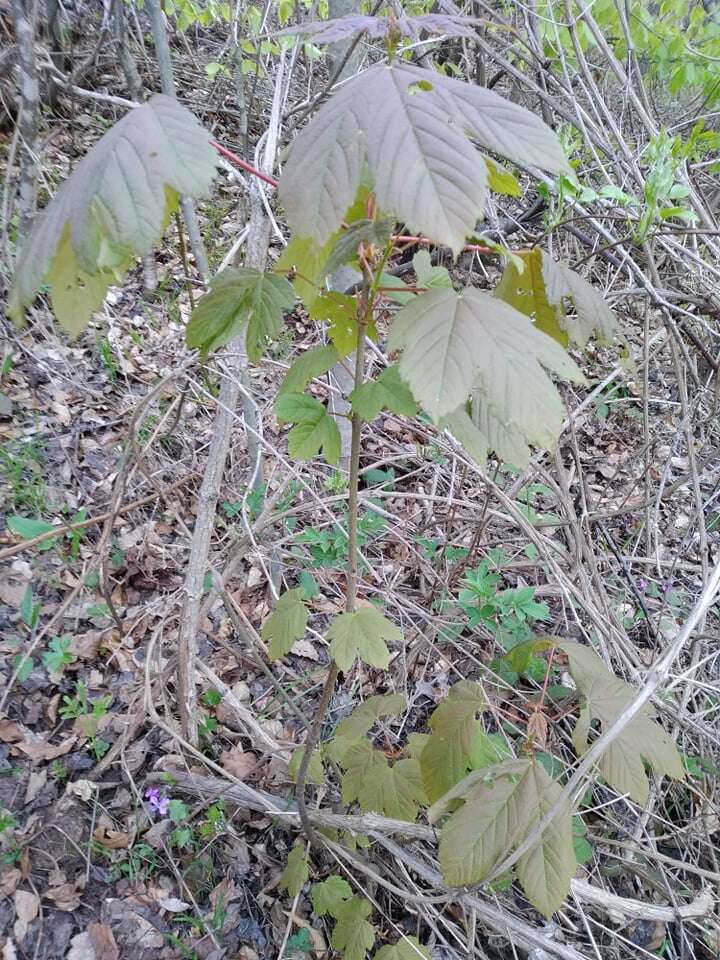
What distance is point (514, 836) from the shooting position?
1018 millimetres

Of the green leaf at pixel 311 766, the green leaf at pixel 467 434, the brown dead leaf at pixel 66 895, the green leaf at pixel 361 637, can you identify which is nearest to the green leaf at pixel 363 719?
the green leaf at pixel 311 766

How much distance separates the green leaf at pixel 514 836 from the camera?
1.00 meters

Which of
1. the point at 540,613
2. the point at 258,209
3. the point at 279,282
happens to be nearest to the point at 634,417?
the point at 540,613

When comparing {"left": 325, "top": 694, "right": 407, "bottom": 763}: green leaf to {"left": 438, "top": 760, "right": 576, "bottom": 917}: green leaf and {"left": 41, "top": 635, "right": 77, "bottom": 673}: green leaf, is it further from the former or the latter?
{"left": 41, "top": 635, "right": 77, "bottom": 673}: green leaf

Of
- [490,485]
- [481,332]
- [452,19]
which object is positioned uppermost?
[452,19]

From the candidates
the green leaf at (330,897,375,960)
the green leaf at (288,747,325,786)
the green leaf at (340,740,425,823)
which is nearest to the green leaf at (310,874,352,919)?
the green leaf at (330,897,375,960)

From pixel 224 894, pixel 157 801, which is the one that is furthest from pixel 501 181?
pixel 224 894

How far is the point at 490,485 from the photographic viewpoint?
1.73 meters

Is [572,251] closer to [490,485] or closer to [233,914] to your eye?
[490,485]

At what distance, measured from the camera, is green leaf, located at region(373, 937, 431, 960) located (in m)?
1.43

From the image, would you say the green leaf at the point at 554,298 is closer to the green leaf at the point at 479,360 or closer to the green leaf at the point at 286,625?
the green leaf at the point at 479,360

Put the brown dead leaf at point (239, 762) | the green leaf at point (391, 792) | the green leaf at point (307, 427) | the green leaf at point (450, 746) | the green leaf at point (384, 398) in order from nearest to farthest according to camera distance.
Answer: the green leaf at point (384, 398), the green leaf at point (307, 427), the green leaf at point (450, 746), the green leaf at point (391, 792), the brown dead leaf at point (239, 762)

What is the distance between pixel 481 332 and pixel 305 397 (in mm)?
406

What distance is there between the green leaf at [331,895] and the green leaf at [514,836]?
717 mm
